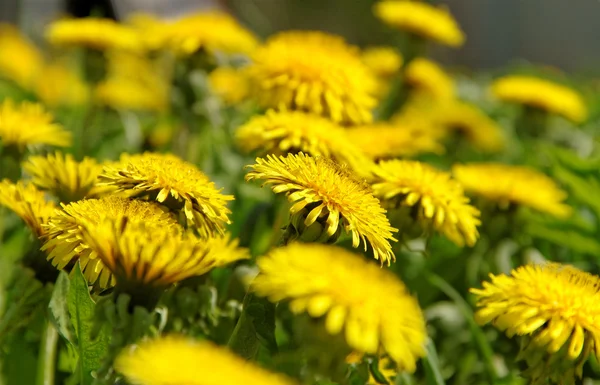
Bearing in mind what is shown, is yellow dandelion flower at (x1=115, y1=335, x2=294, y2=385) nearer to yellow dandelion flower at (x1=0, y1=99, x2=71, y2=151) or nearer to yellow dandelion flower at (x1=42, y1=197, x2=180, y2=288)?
yellow dandelion flower at (x1=42, y1=197, x2=180, y2=288)

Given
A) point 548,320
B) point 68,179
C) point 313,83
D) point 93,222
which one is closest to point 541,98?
point 313,83

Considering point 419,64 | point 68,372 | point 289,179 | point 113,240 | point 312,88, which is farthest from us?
point 419,64

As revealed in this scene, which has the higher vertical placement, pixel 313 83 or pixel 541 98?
pixel 313 83

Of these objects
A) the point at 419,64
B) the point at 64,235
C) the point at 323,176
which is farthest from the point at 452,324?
the point at 419,64

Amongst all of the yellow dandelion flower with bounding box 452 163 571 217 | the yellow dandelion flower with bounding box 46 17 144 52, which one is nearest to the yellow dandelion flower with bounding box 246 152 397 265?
the yellow dandelion flower with bounding box 452 163 571 217

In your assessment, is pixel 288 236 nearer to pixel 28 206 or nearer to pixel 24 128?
pixel 28 206

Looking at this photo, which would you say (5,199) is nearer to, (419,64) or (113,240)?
(113,240)

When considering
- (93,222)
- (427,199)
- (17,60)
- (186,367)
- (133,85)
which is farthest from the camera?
(17,60)
